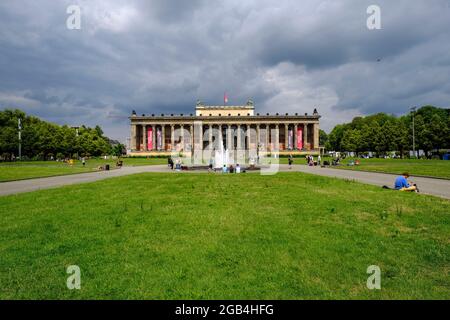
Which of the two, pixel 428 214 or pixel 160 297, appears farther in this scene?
pixel 428 214

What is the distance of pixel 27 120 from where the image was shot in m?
94.8

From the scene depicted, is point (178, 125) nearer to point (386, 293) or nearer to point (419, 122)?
point (419, 122)

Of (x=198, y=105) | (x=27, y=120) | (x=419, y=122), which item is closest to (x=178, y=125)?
(x=198, y=105)

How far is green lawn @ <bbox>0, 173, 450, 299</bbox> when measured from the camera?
15.6 feet

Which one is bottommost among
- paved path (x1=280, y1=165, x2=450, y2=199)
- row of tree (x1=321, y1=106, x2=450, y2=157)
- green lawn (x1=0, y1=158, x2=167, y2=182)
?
paved path (x1=280, y1=165, x2=450, y2=199)

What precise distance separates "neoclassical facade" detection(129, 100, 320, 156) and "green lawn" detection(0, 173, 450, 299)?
368 feet

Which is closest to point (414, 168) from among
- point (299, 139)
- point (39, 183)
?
point (39, 183)

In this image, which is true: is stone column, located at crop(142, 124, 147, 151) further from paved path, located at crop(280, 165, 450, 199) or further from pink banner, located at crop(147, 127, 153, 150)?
paved path, located at crop(280, 165, 450, 199)

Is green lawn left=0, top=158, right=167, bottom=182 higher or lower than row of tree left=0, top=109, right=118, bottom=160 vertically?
lower

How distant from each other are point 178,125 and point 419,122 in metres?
90.9

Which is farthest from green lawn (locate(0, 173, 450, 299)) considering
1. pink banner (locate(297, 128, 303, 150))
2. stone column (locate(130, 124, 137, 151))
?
stone column (locate(130, 124, 137, 151))

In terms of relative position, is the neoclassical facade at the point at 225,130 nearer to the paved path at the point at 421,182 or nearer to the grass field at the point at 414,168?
the grass field at the point at 414,168

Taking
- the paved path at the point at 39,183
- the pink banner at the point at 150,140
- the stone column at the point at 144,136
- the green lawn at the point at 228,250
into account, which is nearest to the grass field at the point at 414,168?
the green lawn at the point at 228,250
